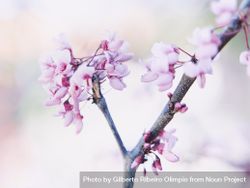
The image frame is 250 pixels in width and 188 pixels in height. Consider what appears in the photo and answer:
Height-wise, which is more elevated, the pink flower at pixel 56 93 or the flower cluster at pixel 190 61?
the flower cluster at pixel 190 61

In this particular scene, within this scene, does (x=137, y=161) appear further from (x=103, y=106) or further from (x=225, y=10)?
(x=225, y=10)

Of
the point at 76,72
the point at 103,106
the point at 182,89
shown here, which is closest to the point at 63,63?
the point at 76,72

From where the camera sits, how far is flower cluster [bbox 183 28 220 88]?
805mm

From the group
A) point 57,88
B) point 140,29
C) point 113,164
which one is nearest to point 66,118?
point 57,88

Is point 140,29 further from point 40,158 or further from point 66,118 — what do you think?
point 40,158

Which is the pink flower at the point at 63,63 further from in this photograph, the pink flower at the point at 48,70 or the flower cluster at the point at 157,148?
the flower cluster at the point at 157,148

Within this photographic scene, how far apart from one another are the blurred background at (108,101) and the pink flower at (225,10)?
27cm

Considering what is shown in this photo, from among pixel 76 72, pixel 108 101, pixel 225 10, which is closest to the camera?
pixel 225 10

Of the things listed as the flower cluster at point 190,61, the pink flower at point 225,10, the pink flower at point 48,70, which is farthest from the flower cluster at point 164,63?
the pink flower at point 48,70

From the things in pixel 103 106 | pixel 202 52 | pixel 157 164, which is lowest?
pixel 157 164

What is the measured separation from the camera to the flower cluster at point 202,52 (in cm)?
81

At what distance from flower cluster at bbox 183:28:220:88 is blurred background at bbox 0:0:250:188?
0.24m

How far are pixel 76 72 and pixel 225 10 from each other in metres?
0.33

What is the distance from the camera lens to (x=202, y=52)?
2.68 ft
